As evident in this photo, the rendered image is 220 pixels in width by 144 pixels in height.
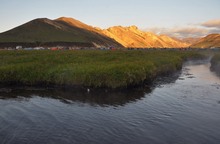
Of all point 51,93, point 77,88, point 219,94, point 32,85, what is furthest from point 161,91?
point 32,85

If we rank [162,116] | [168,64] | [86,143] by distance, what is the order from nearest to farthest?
1. [86,143]
2. [162,116]
3. [168,64]

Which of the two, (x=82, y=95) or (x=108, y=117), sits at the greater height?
(x=82, y=95)

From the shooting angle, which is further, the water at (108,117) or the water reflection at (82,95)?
the water reflection at (82,95)

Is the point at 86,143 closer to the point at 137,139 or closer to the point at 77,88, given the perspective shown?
the point at 137,139

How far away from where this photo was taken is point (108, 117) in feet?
64.6

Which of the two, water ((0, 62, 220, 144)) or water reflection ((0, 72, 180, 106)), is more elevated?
water reflection ((0, 72, 180, 106))

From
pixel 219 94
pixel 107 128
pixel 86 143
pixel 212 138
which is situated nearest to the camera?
pixel 86 143

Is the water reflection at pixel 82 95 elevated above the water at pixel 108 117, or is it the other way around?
the water reflection at pixel 82 95

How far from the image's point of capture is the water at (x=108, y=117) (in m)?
15.5

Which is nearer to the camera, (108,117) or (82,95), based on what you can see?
(108,117)

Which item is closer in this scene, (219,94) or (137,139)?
(137,139)

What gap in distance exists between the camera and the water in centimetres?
1549

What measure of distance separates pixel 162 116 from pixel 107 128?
5137 mm

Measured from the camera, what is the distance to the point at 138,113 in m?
21.0
